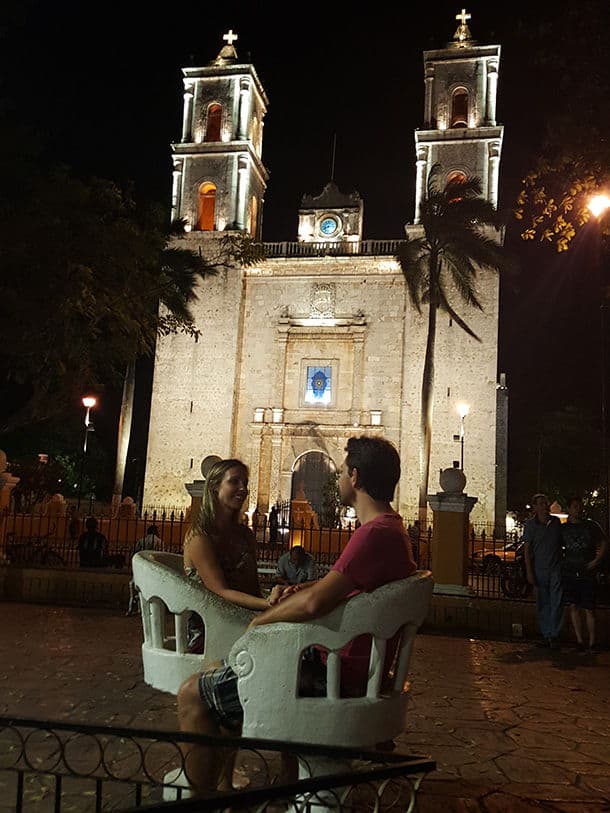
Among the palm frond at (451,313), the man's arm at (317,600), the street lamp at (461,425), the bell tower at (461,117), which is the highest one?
the bell tower at (461,117)

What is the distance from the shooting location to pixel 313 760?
2123 millimetres

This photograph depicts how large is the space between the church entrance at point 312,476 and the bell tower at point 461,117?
28.5ft

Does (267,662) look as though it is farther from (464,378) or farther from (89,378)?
(464,378)

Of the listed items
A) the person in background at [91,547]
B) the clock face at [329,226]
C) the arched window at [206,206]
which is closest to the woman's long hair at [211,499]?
the person in background at [91,547]

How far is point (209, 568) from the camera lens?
8.79ft

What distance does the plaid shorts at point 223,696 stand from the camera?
2150mm

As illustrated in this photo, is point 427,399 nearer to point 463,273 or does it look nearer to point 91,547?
point 463,273

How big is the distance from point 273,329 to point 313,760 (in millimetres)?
23116

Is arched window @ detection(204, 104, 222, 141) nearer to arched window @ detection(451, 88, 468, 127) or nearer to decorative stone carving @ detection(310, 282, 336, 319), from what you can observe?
decorative stone carving @ detection(310, 282, 336, 319)

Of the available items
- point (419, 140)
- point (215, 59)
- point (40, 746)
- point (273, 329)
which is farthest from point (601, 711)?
point (215, 59)

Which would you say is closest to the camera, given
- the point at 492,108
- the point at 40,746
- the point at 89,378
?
the point at 40,746

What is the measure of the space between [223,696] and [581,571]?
5174mm

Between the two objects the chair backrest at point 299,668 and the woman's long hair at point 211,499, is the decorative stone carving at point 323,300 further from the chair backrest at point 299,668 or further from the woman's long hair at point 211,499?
the chair backrest at point 299,668

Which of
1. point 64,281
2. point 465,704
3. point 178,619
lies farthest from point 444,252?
point 178,619
